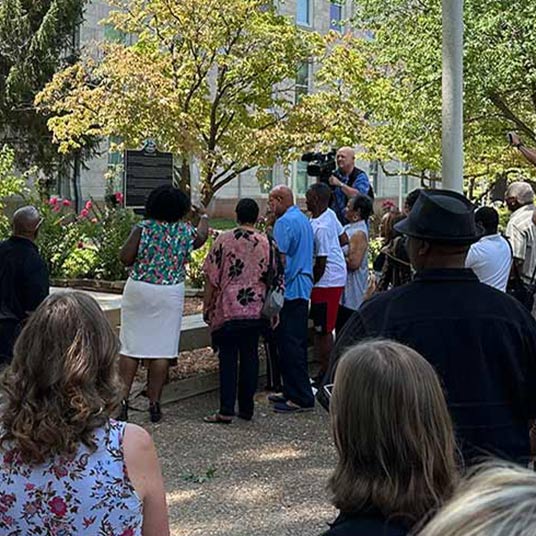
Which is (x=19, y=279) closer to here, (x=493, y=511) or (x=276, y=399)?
(x=276, y=399)

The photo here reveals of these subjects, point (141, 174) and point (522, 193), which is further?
point (141, 174)

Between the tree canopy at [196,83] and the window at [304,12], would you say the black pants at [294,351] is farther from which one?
the window at [304,12]

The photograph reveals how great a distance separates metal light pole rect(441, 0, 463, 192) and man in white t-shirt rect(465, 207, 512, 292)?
973 millimetres

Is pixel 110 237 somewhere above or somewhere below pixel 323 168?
below

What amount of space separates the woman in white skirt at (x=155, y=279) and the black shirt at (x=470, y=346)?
3829 mm

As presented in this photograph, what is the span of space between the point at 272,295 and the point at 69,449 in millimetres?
4781

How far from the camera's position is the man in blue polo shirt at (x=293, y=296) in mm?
7320

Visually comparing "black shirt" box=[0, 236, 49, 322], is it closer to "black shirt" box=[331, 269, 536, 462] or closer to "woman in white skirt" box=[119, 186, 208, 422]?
"woman in white skirt" box=[119, 186, 208, 422]

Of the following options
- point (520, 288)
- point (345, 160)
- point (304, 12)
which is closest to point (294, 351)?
point (520, 288)

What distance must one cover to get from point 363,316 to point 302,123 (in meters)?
13.3

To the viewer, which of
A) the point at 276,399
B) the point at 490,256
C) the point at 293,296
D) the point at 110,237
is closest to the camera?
the point at 490,256

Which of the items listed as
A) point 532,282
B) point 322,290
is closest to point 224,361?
point 322,290

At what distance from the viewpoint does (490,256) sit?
5.91 metres

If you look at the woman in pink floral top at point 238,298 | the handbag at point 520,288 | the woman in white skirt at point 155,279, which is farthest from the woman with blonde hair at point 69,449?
the handbag at point 520,288
